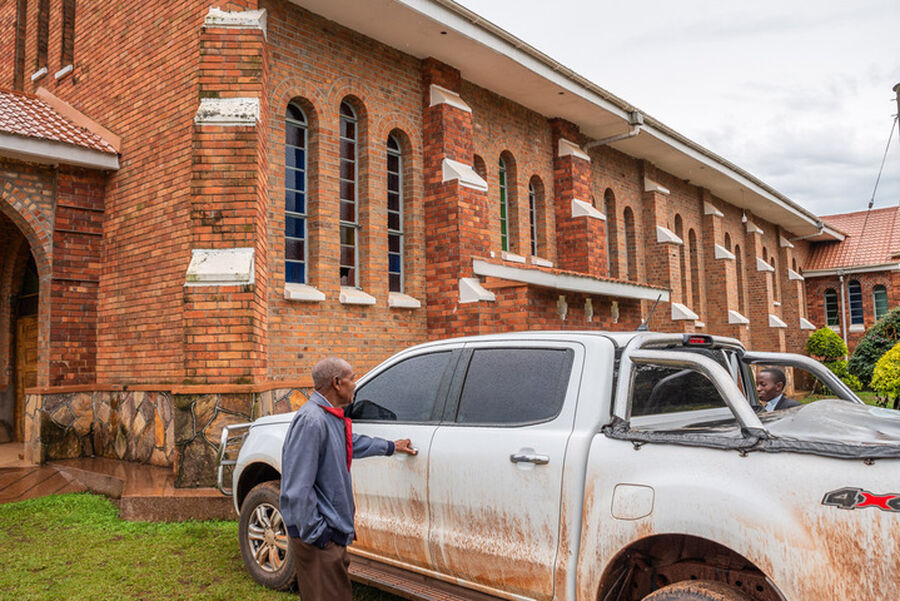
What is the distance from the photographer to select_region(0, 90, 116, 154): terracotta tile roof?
9.41 m

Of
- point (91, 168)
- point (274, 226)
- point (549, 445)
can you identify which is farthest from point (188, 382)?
point (549, 445)

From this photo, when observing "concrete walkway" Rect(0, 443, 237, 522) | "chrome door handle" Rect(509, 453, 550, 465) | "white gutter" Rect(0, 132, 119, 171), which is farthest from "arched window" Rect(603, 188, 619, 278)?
"chrome door handle" Rect(509, 453, 550, 465)

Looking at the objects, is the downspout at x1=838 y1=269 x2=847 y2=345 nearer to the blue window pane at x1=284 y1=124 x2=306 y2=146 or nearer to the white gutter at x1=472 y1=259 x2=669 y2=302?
the white gutter at x1=472 y1=259 x2=669 y2=302

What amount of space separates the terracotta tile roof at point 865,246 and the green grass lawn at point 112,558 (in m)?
33.7

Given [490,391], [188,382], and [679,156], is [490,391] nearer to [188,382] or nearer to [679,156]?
[188,382]

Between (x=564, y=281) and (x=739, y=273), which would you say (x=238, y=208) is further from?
(x=739, y=273)

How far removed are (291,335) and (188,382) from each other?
5.85 feet

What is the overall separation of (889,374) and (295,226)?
956 centimetres

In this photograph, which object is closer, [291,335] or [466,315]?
[291,335]

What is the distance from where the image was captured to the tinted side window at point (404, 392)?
14.6 feet

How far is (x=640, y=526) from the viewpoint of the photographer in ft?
10.3

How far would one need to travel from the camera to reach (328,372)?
12.0 feet

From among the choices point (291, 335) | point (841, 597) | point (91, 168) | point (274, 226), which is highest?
point (91, 168)

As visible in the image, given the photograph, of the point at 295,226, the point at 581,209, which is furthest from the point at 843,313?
the point at 295,226
